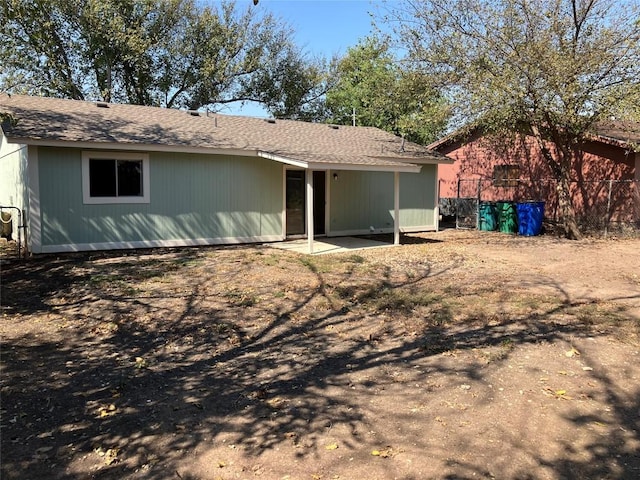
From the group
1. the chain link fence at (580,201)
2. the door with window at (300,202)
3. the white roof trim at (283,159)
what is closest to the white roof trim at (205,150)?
the white roof trim at (283,159)

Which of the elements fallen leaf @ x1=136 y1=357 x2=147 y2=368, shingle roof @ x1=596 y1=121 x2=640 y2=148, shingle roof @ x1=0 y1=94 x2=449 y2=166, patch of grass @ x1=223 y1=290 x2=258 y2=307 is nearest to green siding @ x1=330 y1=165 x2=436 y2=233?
shingle roof @ x1=0 y1=94 x2=449 y2=166

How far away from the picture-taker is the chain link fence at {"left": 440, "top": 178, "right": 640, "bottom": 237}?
15578 millimetres

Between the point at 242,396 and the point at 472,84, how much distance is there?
11.1m

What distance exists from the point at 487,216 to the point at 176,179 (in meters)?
10.9

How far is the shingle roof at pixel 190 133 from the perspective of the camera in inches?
431

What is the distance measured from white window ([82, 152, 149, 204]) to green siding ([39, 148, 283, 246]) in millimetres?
133

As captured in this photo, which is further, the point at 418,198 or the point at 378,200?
the point at 418,198

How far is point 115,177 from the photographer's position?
443 inches

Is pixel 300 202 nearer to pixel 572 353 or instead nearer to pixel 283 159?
pixel 283 159

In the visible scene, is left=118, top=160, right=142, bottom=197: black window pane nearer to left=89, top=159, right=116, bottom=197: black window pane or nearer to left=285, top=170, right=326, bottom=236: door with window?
left=89, top=159, right=116, bottom=197: black window pane

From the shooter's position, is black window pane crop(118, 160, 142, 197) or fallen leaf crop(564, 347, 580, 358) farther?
black window pane crop(118, 160, 142, 197)

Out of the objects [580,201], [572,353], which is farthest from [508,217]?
[572,353]

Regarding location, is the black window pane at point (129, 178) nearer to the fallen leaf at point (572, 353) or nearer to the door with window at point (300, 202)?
the door with window at point (300, 202)

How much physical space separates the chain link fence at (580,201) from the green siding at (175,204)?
8509mm
